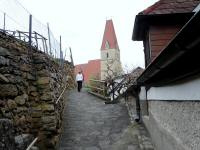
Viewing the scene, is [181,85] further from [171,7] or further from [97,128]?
[97,128]

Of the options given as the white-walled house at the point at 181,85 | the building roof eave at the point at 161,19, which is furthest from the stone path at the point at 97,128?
the building roof eave at the point at 161,19

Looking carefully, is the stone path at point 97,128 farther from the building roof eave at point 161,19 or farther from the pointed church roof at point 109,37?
the pointed church roof at point 109,37

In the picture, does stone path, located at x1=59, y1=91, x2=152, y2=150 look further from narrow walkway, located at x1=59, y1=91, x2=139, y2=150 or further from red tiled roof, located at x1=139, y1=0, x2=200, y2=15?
red tiled roof, located at x1=139, y1=0, x2=200, y2=15

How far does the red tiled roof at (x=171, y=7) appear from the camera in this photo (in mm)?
8102

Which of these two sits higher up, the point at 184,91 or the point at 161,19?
the point at 161,19

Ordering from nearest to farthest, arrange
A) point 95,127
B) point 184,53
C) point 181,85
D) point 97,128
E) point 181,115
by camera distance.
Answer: point 184,53 → point 181,85 → point 181,115 → point 97,128 → point 95,127

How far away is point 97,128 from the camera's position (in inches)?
416

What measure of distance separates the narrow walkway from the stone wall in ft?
2.78

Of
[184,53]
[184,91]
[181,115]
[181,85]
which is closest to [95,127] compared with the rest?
[181,115]

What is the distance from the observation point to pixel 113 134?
984 centimetres

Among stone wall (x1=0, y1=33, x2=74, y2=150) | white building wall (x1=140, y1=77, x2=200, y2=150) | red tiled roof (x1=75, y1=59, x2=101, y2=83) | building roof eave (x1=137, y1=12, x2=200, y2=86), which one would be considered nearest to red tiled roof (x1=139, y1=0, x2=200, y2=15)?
white building wall (x1=140, y1=77, x2=200, y2=150)

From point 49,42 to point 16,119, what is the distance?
610 cm

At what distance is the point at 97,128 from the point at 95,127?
14cm

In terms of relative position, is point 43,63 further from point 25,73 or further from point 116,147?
point 116,147
